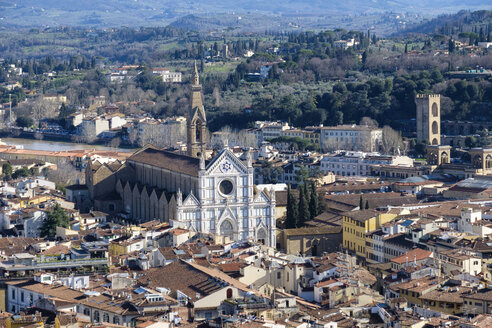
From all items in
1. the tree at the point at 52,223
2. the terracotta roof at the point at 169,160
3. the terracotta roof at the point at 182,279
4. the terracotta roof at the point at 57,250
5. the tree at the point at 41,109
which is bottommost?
the tree at the point at 41,109

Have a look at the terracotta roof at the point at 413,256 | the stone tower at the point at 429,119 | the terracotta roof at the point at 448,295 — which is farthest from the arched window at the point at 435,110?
the terracotta roof at the point at 448,295

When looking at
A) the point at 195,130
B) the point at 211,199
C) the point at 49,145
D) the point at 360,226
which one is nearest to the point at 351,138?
the point at 195,130

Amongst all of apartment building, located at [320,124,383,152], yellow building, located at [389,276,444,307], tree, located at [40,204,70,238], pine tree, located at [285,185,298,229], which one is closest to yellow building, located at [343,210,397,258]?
pine tree, located at [285,185,298,229]

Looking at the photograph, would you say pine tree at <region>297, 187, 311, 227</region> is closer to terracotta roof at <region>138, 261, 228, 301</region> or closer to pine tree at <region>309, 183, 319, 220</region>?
pine tree at <region>309, 183, 319, 220</region>

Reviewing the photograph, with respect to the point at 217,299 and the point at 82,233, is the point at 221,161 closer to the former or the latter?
the point at 82,233

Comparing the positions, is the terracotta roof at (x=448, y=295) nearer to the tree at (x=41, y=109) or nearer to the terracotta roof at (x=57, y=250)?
the terracotta roof at (x=57, y=250)

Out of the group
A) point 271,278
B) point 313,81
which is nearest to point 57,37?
point 313,81

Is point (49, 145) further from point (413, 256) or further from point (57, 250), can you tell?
point (413, 256)
